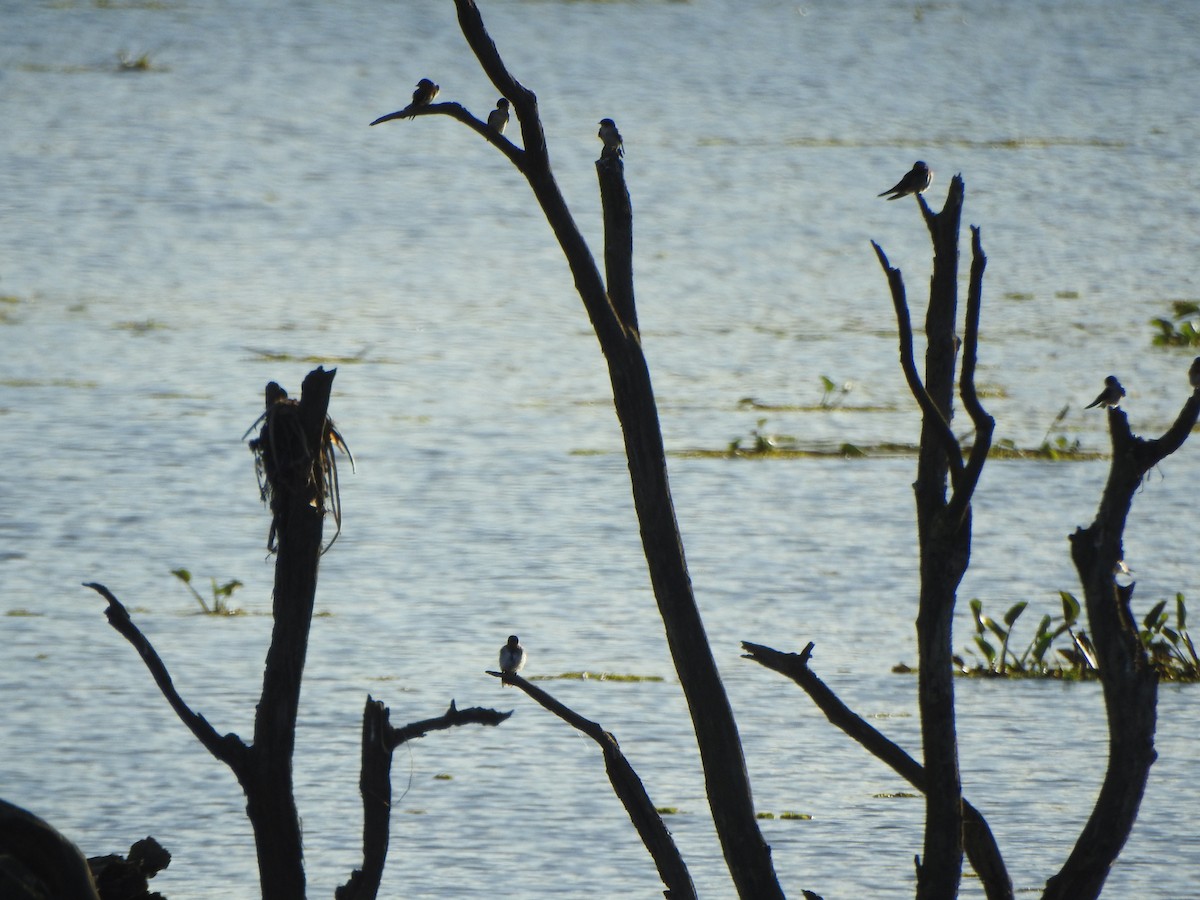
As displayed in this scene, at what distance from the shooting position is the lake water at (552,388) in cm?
394

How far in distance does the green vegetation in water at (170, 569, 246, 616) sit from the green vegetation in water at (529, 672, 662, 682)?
2.68ft

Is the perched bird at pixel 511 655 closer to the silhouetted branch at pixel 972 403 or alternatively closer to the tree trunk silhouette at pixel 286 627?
the tree trunk silhouette at pixel 286 627

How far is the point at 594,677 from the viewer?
4.52 metres

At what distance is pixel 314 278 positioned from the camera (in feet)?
25.8

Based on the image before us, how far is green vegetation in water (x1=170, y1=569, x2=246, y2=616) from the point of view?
4.86 m

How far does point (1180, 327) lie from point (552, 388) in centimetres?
221

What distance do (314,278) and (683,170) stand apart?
194 centimetres

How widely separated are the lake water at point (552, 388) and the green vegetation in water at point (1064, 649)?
0.25 ft

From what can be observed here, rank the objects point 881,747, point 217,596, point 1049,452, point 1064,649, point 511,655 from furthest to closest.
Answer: point 1049,452, point 217,596, point 1064,649, point 511,655, point 881,747

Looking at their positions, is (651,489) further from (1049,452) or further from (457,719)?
(1049,452)

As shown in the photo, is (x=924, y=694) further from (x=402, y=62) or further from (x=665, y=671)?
(x=402, y=62)

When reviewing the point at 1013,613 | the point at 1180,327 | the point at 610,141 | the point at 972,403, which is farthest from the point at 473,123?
the point at 1180,327

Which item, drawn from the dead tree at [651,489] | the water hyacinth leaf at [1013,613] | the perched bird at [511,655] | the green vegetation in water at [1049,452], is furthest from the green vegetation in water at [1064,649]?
the dead tree at [651,489]

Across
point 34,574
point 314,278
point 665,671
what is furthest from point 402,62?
point 665,671
